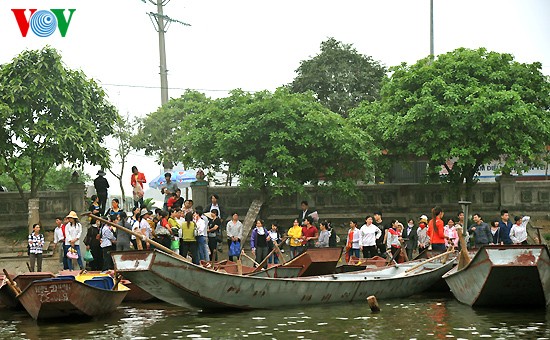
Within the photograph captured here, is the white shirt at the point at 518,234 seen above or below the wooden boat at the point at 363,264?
above

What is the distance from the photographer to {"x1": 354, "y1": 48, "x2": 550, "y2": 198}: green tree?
3312 cm

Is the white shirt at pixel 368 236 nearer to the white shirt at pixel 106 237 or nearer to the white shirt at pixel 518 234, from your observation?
the white shirt at pixel 518 234

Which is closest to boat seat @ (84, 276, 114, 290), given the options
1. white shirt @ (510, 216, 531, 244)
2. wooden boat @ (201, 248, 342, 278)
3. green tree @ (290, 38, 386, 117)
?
wooden boat @ (201, 248, 342, 278)

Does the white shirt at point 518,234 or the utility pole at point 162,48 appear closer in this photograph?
the white shirt at point 518,234

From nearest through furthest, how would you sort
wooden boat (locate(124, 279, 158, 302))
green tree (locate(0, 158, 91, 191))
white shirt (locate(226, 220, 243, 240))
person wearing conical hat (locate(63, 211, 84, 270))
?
wooden boat (locate(124, 279, 158, 302)) → person wearing conical hat (locate(63, 211, 84, 270)) → white shirt (locate(226, 220, 243, 240)) → green tree (locate(0, 158, 91, 191))

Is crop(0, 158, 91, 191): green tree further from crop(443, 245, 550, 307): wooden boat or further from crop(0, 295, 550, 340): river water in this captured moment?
crop(443, 245, 550, 307): wooden boat

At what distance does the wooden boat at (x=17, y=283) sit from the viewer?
21719mm

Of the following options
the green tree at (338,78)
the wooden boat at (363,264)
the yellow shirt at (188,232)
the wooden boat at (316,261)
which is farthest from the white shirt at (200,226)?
the green tree at (338,78)

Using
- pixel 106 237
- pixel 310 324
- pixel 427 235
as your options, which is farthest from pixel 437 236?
pixel 106 237

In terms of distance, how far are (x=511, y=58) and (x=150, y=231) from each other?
1590 centimetres

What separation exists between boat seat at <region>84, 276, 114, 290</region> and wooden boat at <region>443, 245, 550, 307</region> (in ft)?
24.3

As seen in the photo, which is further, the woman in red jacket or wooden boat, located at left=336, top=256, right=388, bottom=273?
wooden boat, located at left=336, top=256, right=388, bottom=273

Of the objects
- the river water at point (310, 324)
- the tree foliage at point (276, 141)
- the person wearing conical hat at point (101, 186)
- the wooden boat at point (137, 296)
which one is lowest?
the river water at point (310, 324)

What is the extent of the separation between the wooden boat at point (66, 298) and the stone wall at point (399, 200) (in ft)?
52.8
